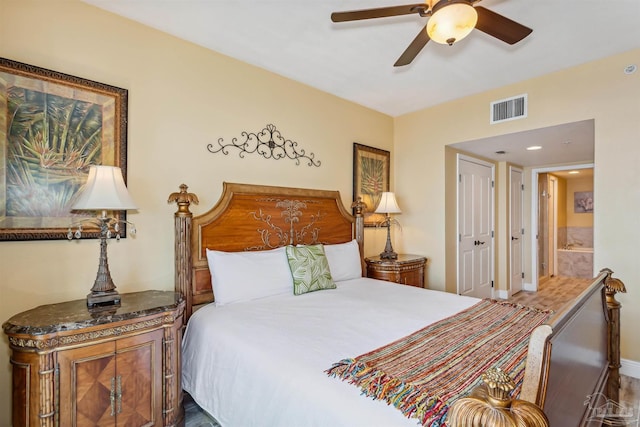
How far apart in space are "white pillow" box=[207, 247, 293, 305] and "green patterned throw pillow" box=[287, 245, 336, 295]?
61mm

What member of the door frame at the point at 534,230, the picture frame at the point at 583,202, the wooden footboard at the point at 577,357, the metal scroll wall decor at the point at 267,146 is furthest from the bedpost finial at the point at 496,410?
the picture frame at the point at 583,202

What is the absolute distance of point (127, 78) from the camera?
7.41 feet

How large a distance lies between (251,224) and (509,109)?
9.57 feet

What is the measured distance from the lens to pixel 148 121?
2.34 metres

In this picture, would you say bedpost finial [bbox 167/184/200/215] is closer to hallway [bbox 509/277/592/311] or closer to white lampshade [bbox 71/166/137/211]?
white lampshade [bbox 71/166/137/211]

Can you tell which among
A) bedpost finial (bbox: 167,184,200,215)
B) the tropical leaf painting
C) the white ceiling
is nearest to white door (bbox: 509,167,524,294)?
the white ceiling

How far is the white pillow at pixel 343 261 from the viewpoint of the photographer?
3.05 metres

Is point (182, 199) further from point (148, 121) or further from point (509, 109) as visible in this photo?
point (509, 109)

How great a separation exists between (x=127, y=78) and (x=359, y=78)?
2044 millimetres

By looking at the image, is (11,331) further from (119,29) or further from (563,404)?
(563,404)

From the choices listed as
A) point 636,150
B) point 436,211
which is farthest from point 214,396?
point 636,150

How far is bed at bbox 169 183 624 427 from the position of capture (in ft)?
3.82

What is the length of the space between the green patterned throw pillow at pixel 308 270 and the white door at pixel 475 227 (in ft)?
7.70

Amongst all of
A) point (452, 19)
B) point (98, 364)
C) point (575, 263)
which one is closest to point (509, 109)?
point (452, 19)
